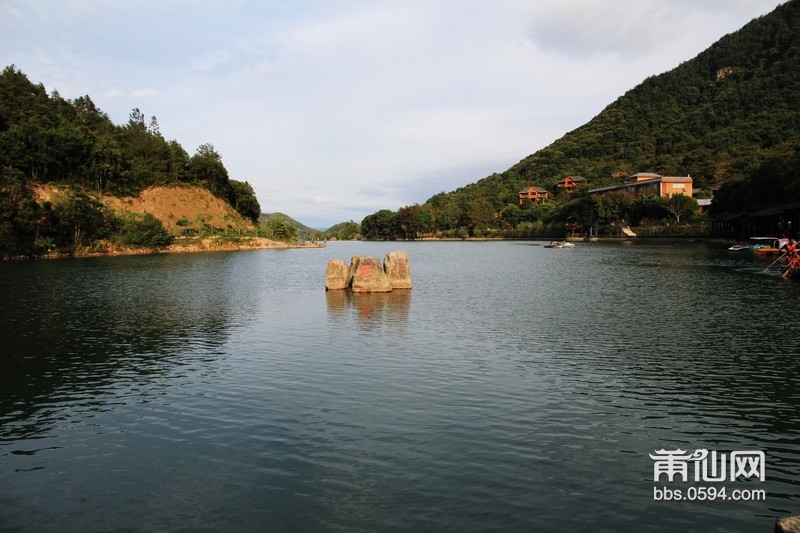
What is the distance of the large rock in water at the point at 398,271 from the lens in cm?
3525

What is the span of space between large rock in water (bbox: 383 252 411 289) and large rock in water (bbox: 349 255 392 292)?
1.21 meters

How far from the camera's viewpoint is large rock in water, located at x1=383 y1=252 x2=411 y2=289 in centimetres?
3525

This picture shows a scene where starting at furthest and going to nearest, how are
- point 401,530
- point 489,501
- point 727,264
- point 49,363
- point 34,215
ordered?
1. point 34,215
2. point 727,264
3. point 49,363
4. point 489,501
5. point 401,530

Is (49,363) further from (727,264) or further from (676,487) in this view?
(727,264)

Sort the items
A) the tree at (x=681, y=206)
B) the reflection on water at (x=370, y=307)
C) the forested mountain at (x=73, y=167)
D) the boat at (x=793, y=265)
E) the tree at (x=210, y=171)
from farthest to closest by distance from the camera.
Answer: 1. the tree at (x=210, y=171)
2. the tree at (x=681, y=206)
3. the forested mountain at (x=73, y=167)
4. the boat at (x=793, y=265)
5. the reflection on water at (x=370, y=307)

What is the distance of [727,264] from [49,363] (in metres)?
53.2

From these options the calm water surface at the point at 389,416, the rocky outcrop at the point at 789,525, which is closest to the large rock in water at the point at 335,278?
the calm water surface at the point at 389,416

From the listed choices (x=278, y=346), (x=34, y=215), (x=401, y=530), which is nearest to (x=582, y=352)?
(x=278, y=346)

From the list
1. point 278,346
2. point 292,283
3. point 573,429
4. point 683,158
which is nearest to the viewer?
point 573,429

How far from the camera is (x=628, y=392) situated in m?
13.5

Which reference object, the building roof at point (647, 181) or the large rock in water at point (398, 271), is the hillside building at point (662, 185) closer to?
the building roof at point (647, 181)

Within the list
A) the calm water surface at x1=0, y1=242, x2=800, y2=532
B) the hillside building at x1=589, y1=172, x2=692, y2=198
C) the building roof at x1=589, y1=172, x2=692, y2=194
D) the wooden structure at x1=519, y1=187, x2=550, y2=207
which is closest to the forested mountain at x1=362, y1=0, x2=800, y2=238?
the wooden structure at x1=519, y1=187, x2=550, y2=207

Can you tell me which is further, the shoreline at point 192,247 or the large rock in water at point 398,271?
the shoreline at point 192,247

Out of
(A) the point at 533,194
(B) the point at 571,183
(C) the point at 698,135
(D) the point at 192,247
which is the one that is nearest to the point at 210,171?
(D) the point at 192,247
